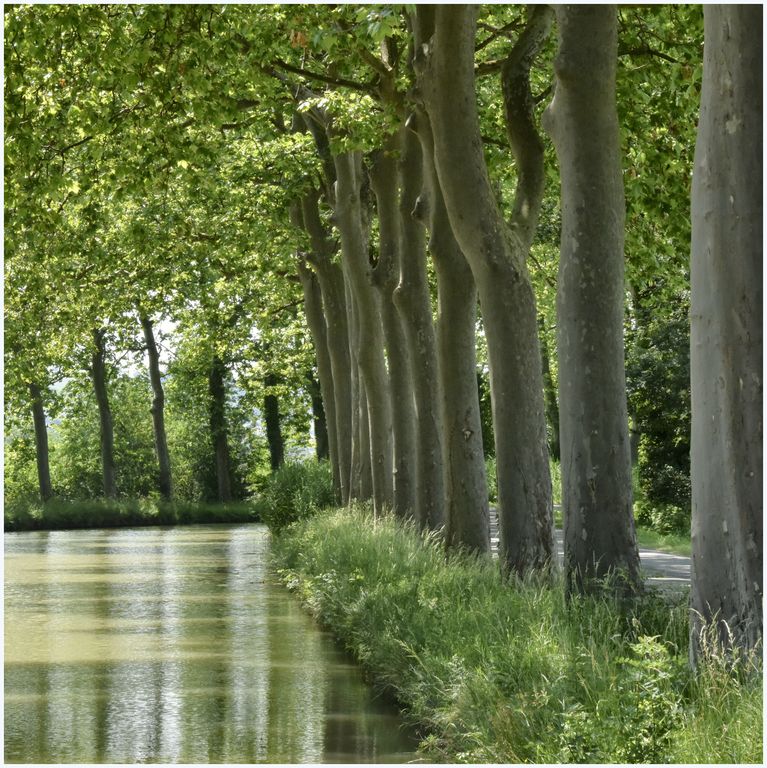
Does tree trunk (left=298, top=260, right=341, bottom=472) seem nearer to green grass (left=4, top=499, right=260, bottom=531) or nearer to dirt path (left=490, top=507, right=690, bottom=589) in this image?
dirt path (left=490, top=507, right=690, bottom=589)

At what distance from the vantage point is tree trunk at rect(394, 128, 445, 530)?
57.0ft

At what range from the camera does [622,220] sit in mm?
10805

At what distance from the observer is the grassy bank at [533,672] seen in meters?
6.46

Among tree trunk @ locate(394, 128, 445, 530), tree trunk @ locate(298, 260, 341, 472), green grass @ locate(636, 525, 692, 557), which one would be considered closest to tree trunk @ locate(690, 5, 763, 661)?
tree trunk @ locate(394, 128, 445, 530)

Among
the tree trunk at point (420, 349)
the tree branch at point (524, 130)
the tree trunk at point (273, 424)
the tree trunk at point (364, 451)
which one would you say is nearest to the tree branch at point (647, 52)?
the tree branch at point (524, 130)

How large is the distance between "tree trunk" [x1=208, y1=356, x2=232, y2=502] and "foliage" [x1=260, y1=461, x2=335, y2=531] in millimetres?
20944

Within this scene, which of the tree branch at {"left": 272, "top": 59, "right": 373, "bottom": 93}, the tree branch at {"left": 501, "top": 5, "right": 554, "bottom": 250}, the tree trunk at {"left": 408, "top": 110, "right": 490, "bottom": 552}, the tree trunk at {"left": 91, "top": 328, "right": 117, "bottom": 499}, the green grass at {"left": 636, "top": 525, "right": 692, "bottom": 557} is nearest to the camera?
the tree branch at {"left": 501, "top": 5, "right": 554, "bottom": 250}

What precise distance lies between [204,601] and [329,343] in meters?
8.44

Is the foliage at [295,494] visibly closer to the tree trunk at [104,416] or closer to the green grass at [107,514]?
the green grass at [107,514]

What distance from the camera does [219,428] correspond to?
2183 inches

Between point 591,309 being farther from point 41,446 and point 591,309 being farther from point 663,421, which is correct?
point 41,446

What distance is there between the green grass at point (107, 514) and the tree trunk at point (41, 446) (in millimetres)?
2077

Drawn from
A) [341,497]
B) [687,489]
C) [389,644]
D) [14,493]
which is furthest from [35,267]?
[14,493]

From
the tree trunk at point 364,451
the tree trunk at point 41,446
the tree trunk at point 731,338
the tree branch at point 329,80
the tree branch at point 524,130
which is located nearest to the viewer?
the tree trunk at point 731,338
